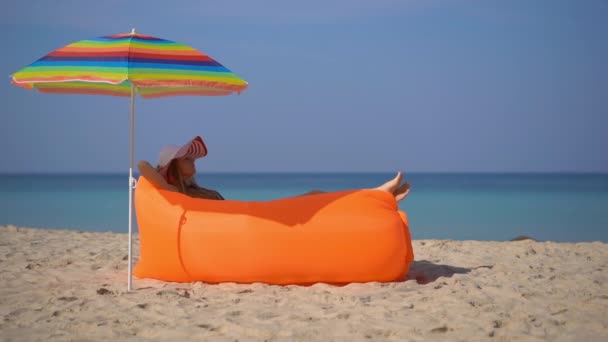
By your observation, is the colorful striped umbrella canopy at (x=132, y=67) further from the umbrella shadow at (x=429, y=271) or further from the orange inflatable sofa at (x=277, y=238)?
the umbrella shadow at (x=429, y=271)

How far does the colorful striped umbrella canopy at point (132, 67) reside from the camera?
468cm

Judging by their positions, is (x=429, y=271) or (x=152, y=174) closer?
(x=152, y=174)

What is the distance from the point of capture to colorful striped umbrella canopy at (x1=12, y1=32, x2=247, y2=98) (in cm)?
468

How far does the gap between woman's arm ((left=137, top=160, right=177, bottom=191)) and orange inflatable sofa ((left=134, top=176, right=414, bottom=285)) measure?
0.31 feet

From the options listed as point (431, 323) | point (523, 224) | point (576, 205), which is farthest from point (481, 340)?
point (576, 205)

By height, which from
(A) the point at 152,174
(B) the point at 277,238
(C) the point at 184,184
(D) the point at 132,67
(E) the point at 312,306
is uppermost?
(D) the point at 132,67

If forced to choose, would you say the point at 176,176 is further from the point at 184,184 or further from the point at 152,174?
the point at 152,174

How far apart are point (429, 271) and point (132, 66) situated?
3.11 metres

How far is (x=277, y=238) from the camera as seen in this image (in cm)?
529

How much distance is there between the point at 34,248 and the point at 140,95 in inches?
94.7

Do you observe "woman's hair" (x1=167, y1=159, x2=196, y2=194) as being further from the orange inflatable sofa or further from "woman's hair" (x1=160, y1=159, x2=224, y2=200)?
the orange inflatable sofa

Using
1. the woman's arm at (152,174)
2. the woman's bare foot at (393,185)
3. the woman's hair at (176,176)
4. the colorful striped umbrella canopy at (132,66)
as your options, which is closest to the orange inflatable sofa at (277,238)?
the woman's arm at (152,174)

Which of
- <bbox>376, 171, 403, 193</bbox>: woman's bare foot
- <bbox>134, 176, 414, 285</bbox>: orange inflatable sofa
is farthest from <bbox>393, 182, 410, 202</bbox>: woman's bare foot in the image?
<bbox>134, 176, 414, 285</bbox>: orange inflatable sofa

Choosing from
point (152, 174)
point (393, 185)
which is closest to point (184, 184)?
point (152, 174)
